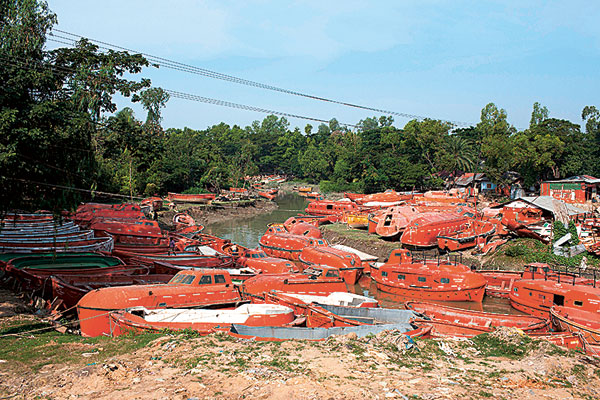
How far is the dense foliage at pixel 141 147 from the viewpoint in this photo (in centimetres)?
1739

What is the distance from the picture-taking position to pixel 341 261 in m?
31.2

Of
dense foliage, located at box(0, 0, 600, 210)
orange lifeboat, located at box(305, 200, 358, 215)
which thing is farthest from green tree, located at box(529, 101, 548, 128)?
orange lifeboat, located at box(305, 200, 358, 215)

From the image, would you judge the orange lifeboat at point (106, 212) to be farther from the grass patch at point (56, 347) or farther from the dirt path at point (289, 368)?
the dirt path at point (289, 368)

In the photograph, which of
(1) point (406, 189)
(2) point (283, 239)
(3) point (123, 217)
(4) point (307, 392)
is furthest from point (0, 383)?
(1) point (406, 189)

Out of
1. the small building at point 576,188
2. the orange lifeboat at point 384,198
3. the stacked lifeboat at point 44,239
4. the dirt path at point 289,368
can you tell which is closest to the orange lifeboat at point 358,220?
the orange lifeboat at point 384,198

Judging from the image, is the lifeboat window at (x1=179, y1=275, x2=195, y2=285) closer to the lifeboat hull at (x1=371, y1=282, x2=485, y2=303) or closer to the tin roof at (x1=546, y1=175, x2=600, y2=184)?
the lifeboat hull at (x1=371, y1=282, x2=485, y2=303)

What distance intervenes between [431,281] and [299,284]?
885 cm

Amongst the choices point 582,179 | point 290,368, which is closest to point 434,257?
point 290,368

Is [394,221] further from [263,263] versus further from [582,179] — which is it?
[582,179]

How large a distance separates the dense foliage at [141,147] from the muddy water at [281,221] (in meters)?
12.1

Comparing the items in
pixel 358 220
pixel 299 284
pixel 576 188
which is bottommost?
pixel 299 284

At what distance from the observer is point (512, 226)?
3647 cm

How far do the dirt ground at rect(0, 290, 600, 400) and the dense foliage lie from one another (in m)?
6.82

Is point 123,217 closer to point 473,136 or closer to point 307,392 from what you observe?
point 307,392
